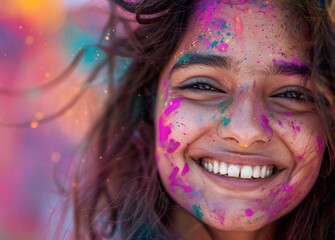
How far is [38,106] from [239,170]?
1012mm

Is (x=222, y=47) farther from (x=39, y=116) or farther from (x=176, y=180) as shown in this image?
(x=39, y=116)

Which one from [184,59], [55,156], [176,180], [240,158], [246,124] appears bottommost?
[55,156]

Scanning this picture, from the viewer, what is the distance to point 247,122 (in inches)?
59.9

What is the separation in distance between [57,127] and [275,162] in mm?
1099

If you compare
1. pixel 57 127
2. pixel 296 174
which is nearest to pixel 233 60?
pixel 296 174

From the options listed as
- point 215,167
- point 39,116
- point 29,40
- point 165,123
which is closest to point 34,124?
point 39,116

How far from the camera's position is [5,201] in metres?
2.39

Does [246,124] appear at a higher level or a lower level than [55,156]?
higher

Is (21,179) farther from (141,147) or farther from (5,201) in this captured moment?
(141,147)

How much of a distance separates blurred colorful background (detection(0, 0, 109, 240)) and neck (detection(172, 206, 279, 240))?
531 millimetres

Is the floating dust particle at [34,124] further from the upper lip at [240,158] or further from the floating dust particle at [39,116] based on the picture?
the upper lip at [240,158]

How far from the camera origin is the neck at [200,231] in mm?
1735

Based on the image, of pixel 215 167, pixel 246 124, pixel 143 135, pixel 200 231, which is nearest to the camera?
pixel 246 124

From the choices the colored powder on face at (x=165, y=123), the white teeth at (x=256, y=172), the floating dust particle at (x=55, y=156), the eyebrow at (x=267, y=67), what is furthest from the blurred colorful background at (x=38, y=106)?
the white teeth at (x=256, y=172)
